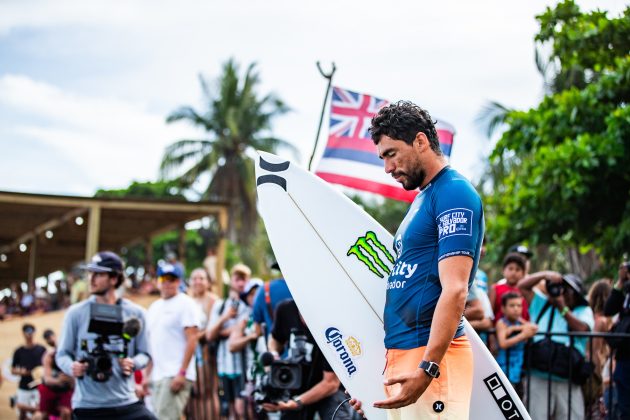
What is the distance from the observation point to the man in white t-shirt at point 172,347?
7.91 metres

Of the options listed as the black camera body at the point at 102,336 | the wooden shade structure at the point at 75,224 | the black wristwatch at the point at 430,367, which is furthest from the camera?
the wooden shade structure at the point at 75,224

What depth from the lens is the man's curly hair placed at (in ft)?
10.5

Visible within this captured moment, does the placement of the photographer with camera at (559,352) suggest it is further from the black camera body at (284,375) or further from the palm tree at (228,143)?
the palm tree at (228,143)

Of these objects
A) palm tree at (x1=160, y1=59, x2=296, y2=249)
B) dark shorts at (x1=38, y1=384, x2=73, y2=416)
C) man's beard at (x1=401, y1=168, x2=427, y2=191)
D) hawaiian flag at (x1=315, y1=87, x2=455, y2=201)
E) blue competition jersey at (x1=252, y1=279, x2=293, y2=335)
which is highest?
palm tree at (x1=160, y1=59, x2=296, y2=249)

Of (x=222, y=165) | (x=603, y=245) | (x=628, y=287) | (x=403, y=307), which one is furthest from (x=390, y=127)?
(x=222, y=165)

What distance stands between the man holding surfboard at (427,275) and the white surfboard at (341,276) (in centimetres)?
45

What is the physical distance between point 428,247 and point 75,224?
20719mm

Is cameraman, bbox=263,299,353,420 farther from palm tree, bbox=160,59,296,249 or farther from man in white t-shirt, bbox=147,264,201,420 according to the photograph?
palm tree, bbox=160,59,296,249

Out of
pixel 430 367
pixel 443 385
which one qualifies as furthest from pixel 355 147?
pixel 430 367

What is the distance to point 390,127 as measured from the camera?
320 cm

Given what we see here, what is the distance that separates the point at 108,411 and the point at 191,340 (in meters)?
2.52

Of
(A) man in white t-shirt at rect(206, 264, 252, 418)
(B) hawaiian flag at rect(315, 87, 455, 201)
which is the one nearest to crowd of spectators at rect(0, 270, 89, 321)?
(A) man in white t-shirt at rect(206, 264, 252, 418)

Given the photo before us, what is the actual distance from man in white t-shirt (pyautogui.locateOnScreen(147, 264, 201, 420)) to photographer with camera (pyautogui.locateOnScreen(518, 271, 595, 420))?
3364 millimetres

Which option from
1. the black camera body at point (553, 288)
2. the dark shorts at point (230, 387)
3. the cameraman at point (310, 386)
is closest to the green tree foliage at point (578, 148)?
the black camera body at point (553, 288)
